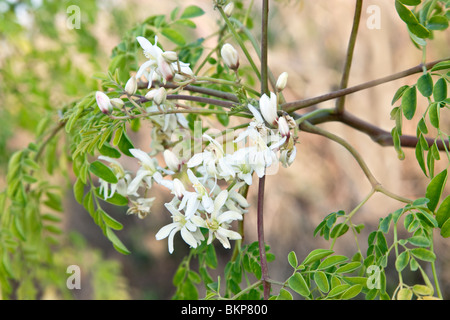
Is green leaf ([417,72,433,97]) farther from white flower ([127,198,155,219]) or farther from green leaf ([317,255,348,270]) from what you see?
white flower ([127,198,155,219])

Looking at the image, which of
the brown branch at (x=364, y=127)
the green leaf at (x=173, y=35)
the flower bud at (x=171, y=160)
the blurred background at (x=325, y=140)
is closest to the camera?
the flower bud at (x=171, y=160)

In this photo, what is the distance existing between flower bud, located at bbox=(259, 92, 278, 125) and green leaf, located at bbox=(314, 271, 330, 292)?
165mm


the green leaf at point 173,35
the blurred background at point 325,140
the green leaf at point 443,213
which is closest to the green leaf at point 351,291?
the green leaf at point 443,213

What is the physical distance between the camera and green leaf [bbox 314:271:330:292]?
450 millimetres

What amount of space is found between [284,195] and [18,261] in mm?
1668

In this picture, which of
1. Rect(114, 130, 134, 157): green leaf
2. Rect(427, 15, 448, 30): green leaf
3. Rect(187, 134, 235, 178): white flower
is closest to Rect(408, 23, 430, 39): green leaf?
Rect(427, 15, 448, 30): green leaf

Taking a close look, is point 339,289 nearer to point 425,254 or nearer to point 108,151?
point 425,254

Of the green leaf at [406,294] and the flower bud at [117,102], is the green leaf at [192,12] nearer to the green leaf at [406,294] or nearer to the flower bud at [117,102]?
the flower bud at [117,102]

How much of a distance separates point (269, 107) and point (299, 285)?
7.1 inches

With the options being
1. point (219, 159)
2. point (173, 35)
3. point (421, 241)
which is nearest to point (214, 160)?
point (219, 159)

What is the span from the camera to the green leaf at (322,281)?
0.45 meters

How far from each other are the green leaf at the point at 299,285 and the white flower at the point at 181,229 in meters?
0.10

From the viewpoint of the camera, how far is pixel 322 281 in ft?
1.50
